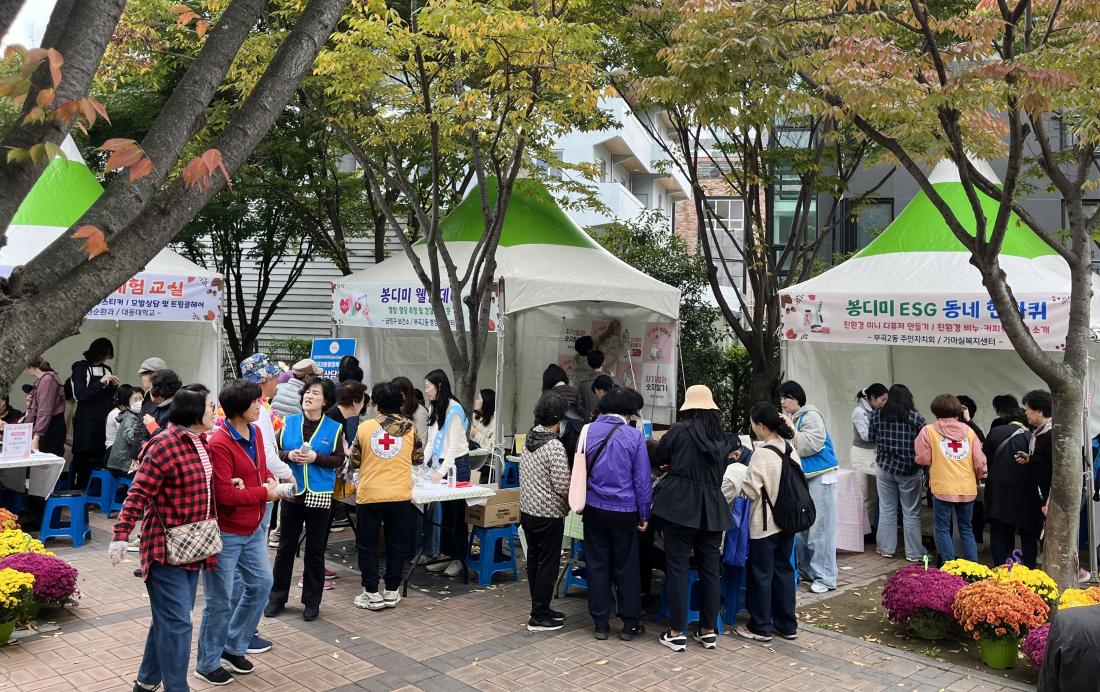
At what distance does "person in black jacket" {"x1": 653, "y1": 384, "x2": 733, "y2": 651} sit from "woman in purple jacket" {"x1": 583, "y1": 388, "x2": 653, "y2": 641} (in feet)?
0.59

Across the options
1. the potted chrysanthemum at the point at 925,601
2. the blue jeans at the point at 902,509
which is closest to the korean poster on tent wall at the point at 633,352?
the blue jeans at the point at 902,509

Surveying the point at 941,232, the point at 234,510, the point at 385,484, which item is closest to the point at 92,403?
the point at 385,484

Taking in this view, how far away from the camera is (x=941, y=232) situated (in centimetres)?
960

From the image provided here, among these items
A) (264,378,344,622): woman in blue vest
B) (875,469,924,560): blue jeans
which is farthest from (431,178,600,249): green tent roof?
(264,378,344,622): woman in blue vest

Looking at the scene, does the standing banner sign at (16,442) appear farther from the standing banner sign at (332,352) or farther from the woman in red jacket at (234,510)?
the woman in red jacket at (234,510)

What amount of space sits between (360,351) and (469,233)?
2500 millimetres

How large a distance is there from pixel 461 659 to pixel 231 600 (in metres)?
1.48

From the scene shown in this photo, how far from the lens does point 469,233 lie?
37.2 ft

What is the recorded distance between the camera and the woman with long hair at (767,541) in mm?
5930

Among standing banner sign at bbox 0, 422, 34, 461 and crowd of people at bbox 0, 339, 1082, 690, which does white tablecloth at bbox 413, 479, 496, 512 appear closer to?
crowd of people at bbox 0, 339, 1082, 690

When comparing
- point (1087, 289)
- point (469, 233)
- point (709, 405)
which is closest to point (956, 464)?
point (1087, 289)

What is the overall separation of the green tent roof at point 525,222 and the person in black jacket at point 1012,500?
5.67 meters

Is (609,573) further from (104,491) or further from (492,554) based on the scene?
(104,491)

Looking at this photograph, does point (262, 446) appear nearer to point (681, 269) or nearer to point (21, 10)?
point (21, 10)
